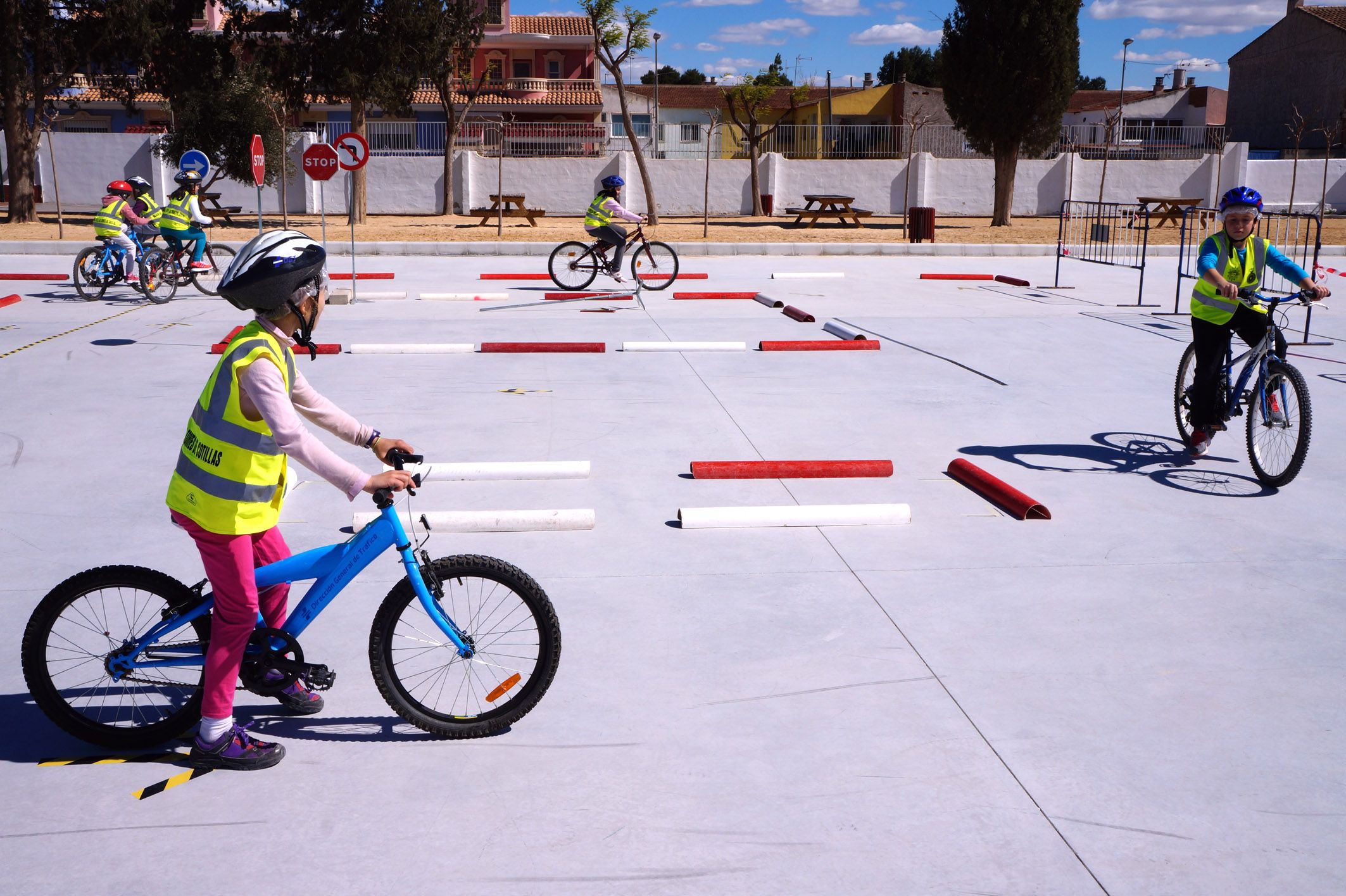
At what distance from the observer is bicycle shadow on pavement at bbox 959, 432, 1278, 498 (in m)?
7.30

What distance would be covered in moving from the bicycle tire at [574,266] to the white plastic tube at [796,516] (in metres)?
11.1

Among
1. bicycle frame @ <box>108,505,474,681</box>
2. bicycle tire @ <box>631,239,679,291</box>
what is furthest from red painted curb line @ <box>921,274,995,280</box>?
bicycle frame @ <box>108,505,474,681</box>

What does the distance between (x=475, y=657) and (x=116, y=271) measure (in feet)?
45.5

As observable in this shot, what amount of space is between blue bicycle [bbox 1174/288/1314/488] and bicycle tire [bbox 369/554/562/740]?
515cm

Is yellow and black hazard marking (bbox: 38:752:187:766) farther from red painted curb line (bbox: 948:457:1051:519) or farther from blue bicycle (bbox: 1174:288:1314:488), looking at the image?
blue bicycle (bbox: 1174:288:1314:488)

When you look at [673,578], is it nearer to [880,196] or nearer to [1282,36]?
[880,196]

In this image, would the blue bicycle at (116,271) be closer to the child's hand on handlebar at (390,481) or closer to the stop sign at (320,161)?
the stop sign at (320,161)

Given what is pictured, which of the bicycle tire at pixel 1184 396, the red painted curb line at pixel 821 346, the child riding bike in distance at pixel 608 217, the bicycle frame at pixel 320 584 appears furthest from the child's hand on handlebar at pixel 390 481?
the child riding bike in distance at pixel 608 217

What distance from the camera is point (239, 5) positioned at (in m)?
33.2

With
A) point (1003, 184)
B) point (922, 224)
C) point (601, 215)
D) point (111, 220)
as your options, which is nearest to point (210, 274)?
point (111, 220)

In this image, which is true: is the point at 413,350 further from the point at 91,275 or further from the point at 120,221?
the point at 91,275

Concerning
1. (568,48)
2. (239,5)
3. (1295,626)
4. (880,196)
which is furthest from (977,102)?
(568,48)

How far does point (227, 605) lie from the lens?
370 centimetres

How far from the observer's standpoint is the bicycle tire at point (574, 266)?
17.1 m
